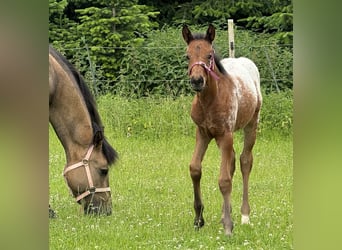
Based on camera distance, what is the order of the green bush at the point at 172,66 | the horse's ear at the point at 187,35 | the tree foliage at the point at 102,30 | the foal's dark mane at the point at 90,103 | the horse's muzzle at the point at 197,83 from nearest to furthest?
the horse's muzzle at the point at 197,83 < the horse's ear at the point at 187,35 < the foal's dark mane at the point at 90,103 < the green bush at the point at 172,66 < the tree foliage at the point at 102,30

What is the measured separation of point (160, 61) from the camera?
6.92 m

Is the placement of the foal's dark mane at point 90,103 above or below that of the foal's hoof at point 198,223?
above

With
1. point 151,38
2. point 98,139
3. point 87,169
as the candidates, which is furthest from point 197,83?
point 151,38

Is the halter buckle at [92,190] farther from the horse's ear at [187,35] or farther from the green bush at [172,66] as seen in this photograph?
the green bush at [172,66]

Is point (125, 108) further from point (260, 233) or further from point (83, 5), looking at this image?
point (260, 233)

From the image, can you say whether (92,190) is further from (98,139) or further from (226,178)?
(226,178)

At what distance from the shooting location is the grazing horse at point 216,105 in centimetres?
285

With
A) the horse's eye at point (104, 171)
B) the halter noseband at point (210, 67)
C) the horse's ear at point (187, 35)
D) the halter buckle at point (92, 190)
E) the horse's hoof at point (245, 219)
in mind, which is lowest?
the horse's hoof at point (245, 219)

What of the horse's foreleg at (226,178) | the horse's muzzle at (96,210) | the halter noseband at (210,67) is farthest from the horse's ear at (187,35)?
the horse's muzzle at (96,210)

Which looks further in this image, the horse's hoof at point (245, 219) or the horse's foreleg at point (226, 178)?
the horse's hoof at point (245, 219)

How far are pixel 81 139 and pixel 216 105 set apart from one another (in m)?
0.85

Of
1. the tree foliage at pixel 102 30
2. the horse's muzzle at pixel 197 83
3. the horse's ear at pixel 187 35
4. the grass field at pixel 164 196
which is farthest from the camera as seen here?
the tree foliage at pixel 102 30

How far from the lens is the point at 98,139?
338 centimetres
